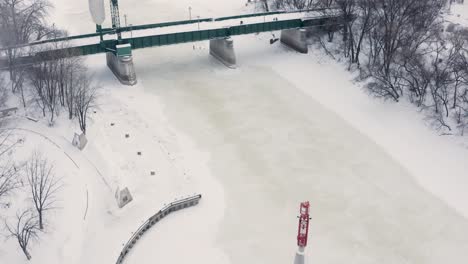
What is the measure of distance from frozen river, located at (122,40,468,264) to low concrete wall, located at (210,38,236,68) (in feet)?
15.8

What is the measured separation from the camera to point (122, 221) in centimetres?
3388

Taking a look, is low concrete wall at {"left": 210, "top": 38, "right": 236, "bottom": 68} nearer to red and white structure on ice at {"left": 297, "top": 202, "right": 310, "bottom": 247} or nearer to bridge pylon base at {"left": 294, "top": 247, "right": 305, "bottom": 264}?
bridge pylon base at {"left": 294, "top": 247, "right": 305, "bottom": 264}

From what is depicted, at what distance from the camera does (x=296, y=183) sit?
130 feet

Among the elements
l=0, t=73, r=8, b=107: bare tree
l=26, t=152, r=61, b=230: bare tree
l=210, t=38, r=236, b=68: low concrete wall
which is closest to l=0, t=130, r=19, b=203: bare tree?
l=26, t=152, r=61, b=230: bare tree

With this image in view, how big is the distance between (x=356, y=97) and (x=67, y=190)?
32.5 m

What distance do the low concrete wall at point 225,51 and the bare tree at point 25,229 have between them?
36.2m

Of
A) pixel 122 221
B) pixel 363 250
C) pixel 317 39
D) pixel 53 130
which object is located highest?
pixel 317 39

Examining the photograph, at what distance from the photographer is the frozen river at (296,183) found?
33.1 meters

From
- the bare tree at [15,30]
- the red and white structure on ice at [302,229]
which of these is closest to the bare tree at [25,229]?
the red and white structure on ice at [302,229]

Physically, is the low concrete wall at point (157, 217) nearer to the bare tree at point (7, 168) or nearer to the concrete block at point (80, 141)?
the bare tree at point (7, 168)

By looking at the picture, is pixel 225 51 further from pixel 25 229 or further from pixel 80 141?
pixel 25 229

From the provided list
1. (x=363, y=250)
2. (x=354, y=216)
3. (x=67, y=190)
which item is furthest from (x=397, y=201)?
(x=67, y=190)

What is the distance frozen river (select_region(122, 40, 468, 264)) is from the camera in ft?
109

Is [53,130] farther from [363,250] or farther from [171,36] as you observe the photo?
[363,250]
